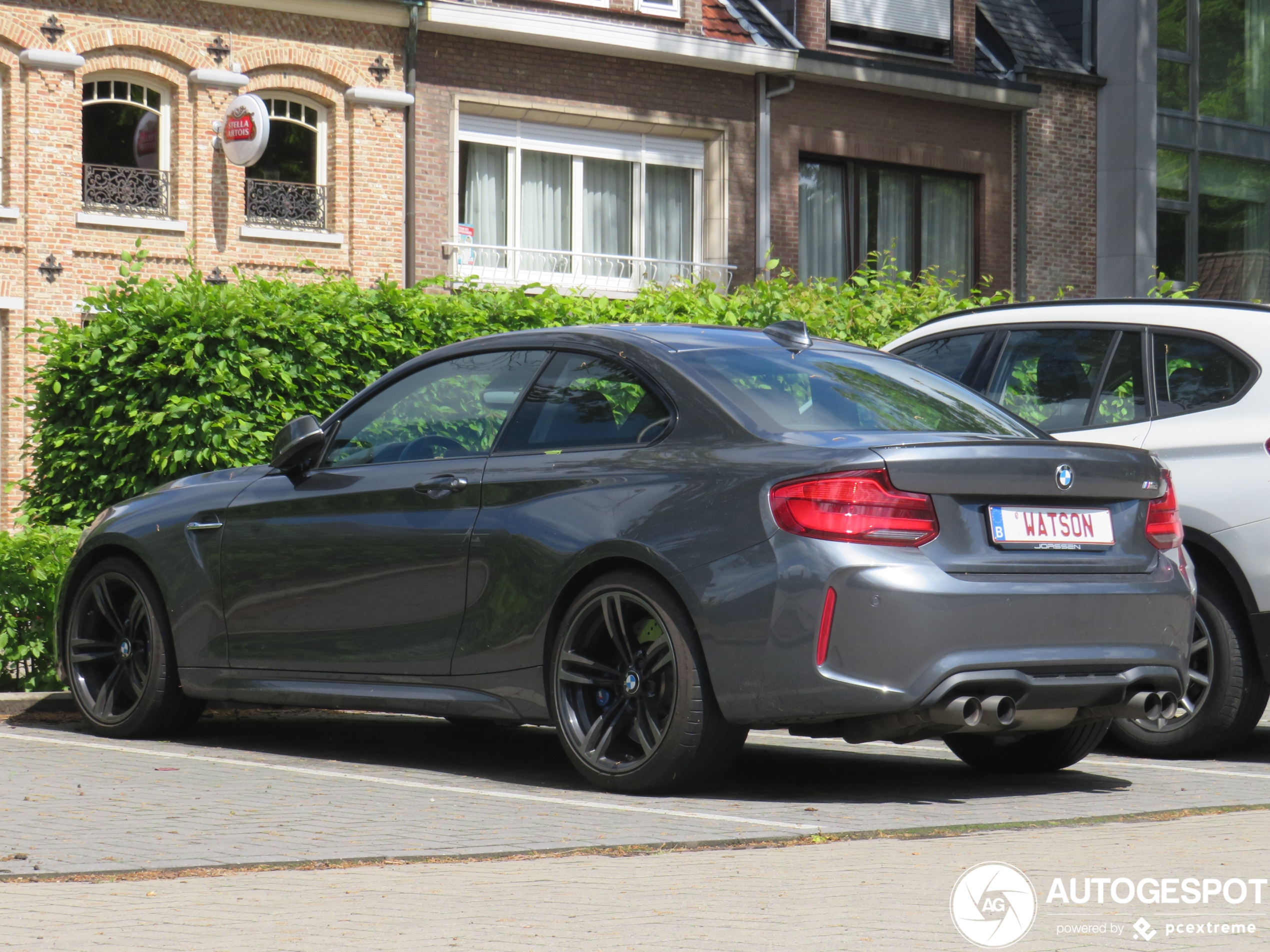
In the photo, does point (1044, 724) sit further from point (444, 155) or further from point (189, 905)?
point (444, 155)

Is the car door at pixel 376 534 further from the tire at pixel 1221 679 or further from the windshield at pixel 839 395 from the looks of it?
the tire at pixel 1221 679

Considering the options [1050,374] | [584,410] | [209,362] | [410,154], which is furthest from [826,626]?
[410,154]

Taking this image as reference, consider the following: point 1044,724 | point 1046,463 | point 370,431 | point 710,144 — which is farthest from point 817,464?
point 710,144

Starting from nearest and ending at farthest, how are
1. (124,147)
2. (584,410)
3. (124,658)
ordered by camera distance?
(584,410), (124,658), (124,147)

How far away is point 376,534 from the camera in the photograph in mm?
7359

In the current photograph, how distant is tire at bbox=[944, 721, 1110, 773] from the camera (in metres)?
7.26

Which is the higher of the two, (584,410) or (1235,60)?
(1235,60)

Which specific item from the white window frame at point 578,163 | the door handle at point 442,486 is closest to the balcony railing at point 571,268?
the white window frame at point 578,163

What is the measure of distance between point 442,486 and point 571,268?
1858 centimetres

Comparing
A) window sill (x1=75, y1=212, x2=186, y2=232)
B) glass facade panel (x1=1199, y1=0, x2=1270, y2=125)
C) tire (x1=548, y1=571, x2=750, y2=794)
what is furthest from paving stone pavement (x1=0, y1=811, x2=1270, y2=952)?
glass facade panel (x1=1199, y1=0, x2=1270, y2=125)

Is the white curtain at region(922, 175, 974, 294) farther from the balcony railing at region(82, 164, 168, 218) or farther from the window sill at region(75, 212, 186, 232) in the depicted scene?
the balcony railing at region(82, 164, 168, 218)

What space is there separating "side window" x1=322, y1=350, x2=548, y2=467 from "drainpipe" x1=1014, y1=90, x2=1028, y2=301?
21856mm

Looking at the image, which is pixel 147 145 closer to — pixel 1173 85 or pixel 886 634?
pixel 1173 85

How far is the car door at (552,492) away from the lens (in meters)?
6.66
